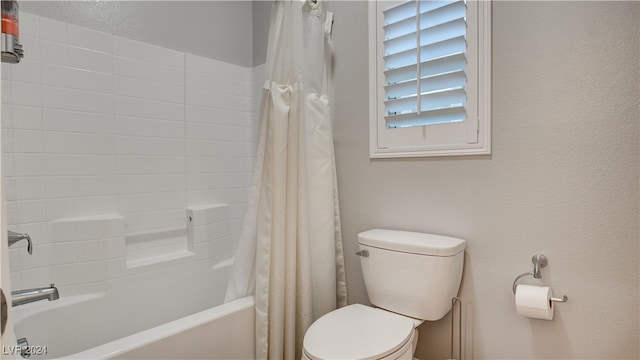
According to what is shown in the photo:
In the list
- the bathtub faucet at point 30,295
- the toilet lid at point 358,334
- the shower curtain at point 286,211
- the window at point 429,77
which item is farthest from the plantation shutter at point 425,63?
the bathtub faucet at point 30,295

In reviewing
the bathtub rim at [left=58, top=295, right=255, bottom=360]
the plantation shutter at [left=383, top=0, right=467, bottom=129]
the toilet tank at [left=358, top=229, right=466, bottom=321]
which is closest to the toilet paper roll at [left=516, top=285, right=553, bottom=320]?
the toilet tank at [left=358, top=229, right=466, bottom=321]

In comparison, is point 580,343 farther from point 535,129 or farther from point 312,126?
point 312,126

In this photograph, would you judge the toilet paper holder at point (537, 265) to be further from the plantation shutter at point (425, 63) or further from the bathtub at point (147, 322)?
the bathtub at point (147, 322)

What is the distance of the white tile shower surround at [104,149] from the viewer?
1540 millimetres

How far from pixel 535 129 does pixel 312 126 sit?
0.94 meters

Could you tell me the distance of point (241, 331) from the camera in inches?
58.1

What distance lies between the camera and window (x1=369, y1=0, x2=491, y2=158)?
4.60 ft

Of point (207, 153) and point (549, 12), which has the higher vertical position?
point (549, 12)

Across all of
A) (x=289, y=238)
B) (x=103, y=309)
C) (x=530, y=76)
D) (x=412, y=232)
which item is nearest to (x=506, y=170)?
(x=530, y=76)

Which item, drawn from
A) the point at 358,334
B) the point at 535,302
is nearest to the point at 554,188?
the point at 535,302

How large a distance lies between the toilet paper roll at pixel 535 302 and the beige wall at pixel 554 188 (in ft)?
0.29

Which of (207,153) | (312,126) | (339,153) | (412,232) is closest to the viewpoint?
(412,232)

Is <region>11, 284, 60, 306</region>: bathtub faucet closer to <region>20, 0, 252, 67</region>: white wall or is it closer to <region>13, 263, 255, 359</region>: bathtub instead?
<region>13, 263, 255, 359</region>: bathtub

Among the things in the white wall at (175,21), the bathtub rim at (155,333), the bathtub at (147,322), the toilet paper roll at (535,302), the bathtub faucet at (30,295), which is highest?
the white wall at (175,21)
